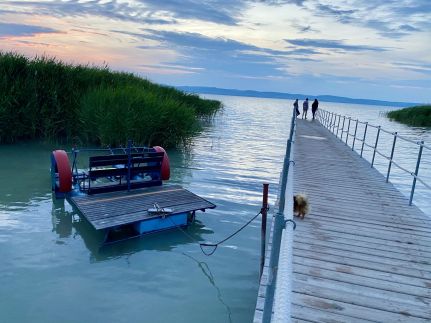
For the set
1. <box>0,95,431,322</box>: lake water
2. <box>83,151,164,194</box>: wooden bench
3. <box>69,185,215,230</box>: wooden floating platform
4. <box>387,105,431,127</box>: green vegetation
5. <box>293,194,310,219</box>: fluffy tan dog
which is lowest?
<box>0,95,431,322</box>: lake water

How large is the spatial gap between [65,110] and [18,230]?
12005 millimetres

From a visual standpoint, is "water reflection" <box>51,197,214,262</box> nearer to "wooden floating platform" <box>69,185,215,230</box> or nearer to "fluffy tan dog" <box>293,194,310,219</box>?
"wooden floating platform" <box>69,185,215,230</box>

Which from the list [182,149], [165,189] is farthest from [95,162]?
[182,149]

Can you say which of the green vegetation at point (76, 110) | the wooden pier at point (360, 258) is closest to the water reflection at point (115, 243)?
the wooden pier at point (360, 258)

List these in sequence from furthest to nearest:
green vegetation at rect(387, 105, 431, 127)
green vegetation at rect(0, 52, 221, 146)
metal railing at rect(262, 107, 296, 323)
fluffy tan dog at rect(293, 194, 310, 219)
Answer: green vegetation at rect(387, 105, 431, 127), green vegetation at rect(0, 52, 221, 146), fluffy tan dog at rect(293, 194, 310, 219), metal railing at rect(262, 107, 296, 323)

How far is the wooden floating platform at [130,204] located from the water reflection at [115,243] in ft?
1.70

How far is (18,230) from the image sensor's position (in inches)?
320

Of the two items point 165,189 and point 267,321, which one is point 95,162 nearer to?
point 165,189

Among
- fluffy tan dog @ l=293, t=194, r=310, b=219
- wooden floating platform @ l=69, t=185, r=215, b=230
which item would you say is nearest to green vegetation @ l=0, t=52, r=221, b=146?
wooden floating platform @ l=69, t=185, r=215, b=230

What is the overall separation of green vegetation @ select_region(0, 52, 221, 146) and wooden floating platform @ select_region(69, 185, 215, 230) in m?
8.05

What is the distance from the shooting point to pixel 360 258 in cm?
500

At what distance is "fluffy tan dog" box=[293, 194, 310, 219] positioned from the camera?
20.2 feet

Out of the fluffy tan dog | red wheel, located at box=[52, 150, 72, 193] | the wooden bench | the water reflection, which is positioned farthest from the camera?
red wheel, located at box=[52, 150, 72, 193]

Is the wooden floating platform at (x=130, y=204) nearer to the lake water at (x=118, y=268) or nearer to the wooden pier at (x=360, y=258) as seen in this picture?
the lake water at (x=118, y=268)
